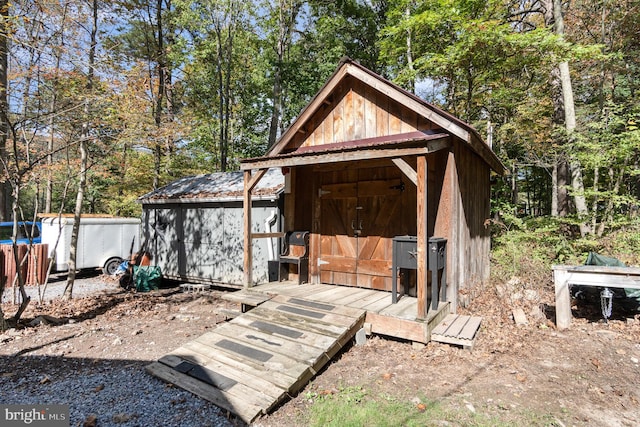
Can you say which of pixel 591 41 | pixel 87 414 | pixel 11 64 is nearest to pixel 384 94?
pixel 87 414

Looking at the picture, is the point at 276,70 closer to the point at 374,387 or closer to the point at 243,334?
the point at 243,334

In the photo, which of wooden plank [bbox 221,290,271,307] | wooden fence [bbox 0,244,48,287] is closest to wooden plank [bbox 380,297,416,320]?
wooden plank [bbox 221,290,271,307]

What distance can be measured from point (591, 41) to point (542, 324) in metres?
11.0

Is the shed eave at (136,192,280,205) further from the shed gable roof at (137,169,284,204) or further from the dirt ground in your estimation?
the dirt ground

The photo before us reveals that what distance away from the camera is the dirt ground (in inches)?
130

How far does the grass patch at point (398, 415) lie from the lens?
118 inches

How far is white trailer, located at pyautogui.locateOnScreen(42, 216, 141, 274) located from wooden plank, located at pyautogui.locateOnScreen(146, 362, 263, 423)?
8.70 m

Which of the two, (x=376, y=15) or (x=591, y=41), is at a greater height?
(x=376, y=15)

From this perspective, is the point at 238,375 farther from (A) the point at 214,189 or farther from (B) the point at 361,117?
(A) the point at 214,189

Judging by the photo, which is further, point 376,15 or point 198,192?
point 376,15

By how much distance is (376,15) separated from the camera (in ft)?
56.0

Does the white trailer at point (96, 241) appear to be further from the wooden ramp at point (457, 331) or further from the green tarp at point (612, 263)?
the green tarp at point (612, 263)

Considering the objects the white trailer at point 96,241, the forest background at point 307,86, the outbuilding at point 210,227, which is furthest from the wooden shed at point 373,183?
the white trailer at point 96,241

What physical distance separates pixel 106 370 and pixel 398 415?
361 centimetres
